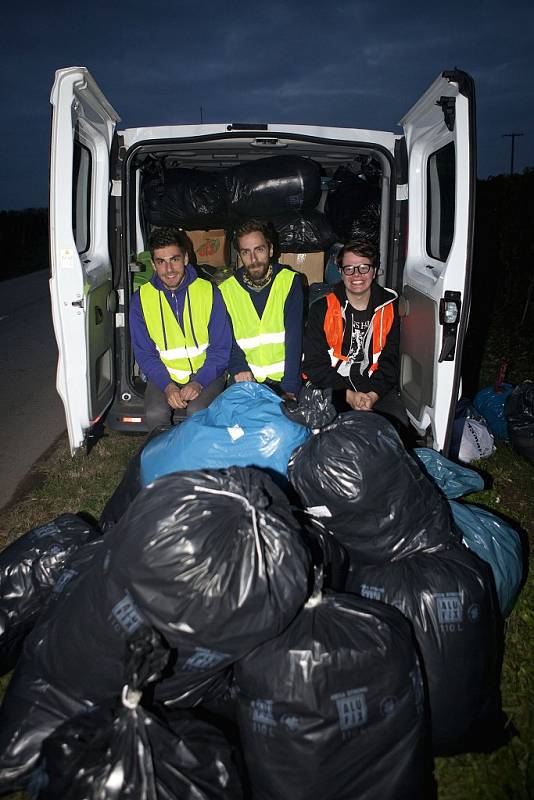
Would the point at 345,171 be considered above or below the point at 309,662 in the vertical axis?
above

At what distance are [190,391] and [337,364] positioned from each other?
955 millimetres

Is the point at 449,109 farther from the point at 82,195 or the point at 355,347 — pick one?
the point at 82,195

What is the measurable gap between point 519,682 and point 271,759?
1.24 m

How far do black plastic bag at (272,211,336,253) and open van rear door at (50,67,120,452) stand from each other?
182 cm

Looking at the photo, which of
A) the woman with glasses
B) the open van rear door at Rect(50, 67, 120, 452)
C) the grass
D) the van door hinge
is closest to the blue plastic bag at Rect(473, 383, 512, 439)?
the grass

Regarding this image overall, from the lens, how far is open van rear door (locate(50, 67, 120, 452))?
300 cm

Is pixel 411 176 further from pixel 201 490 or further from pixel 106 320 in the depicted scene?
pixel 201 490

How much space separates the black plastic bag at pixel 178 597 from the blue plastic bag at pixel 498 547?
1.12 meters

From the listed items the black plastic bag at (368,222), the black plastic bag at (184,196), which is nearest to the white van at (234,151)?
the black plastic bag at (184,196)

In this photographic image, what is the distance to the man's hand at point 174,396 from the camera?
3615 mm

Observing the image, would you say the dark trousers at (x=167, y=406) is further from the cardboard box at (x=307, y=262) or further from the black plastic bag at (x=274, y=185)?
the cardboard box at (x=307, y=262)

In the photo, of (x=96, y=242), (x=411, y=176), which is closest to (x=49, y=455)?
(x=96, y=242)

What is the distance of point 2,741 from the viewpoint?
169cm

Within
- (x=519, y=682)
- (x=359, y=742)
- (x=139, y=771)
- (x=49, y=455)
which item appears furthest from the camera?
(x=49, y=455)
